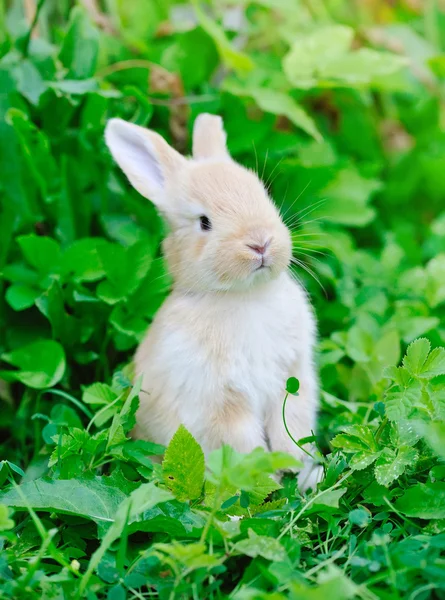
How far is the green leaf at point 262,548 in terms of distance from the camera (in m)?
2.06

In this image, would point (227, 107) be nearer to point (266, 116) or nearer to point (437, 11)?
point (266, 116)

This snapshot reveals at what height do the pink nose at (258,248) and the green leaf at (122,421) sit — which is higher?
the pink nose at (258,248)

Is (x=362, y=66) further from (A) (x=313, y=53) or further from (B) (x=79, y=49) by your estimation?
(B) (x=79, y=49)

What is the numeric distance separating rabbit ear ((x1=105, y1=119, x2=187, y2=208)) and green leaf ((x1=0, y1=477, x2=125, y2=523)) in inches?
39.3

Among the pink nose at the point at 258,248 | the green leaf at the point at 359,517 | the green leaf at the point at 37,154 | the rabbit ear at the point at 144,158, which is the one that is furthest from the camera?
the green leaf at the point at 37,154

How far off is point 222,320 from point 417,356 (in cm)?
64

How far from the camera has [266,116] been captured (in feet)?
12.5

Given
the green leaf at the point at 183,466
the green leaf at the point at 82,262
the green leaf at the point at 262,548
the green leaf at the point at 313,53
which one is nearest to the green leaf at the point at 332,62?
the green leaf at the point at 313,53

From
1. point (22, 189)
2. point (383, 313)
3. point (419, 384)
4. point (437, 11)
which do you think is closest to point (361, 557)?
point (419, 384)

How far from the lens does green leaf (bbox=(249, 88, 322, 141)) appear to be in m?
3.66

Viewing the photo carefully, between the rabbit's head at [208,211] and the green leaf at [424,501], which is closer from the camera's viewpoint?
the green leaf at [424,501]

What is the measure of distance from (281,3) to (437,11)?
1449mm

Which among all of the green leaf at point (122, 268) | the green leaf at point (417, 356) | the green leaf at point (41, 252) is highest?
the green leaf at point (41, 252)

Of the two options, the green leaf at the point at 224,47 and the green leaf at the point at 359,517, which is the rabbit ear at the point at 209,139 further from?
the green leaf at the point at 359,517
